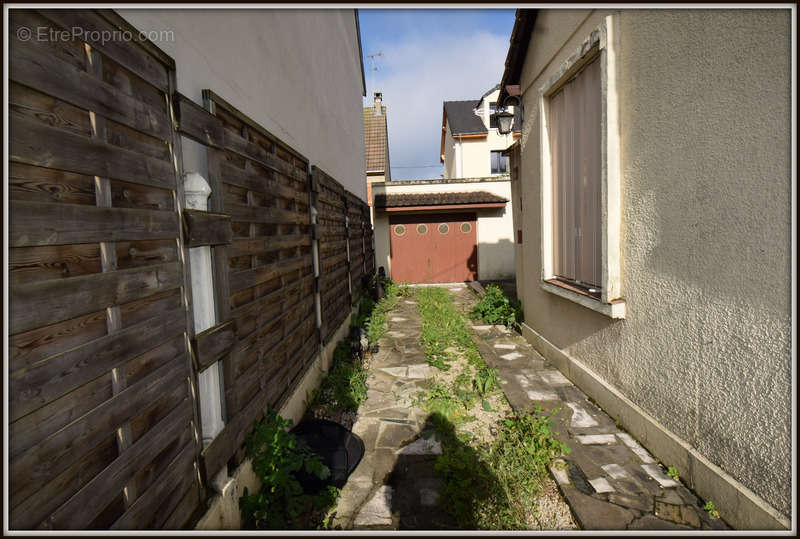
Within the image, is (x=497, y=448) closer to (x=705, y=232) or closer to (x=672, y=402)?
(x=672, y=402)

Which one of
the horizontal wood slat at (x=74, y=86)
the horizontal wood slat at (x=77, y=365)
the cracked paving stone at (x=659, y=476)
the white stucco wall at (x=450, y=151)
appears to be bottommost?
the cracked paving stone at (x=659, y=476)

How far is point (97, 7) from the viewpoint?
4.57ft

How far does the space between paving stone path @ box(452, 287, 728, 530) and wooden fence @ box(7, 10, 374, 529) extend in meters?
2.30

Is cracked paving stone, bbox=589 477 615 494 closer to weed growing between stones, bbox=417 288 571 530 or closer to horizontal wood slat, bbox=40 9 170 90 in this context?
weed growing between stones, bbox=417 288 571 530

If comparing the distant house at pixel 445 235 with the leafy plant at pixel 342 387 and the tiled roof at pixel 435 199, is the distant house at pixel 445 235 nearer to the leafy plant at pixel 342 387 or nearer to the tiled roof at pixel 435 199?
the tiled roof at pixel 435 199

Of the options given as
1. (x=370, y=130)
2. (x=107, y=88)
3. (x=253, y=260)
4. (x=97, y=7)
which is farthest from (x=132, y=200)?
(x=370, y=130)

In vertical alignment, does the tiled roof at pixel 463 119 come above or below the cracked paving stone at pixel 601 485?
above

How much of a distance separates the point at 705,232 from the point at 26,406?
130 inches

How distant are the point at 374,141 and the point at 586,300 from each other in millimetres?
14008

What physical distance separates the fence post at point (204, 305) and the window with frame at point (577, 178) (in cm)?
342

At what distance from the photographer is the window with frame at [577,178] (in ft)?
12.6

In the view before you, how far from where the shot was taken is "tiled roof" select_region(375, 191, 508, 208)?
1227cm

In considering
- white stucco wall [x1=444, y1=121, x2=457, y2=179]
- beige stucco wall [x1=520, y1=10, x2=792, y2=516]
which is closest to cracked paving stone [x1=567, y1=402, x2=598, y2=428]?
beige stucco wall [x1=520, y1=10, x2=792, y2=516]

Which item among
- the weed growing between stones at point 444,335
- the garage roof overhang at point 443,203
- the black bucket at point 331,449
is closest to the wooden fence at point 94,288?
the black bucket at point 331,449
